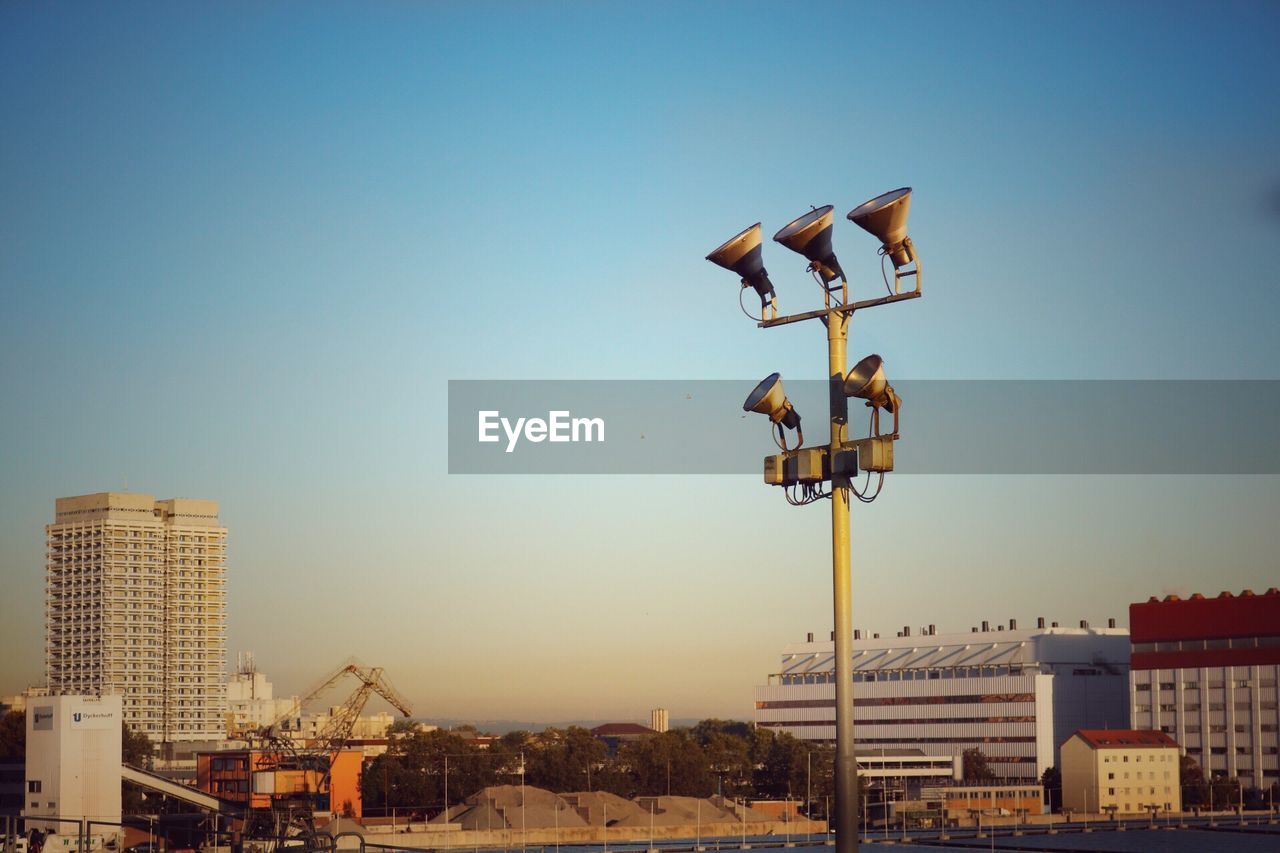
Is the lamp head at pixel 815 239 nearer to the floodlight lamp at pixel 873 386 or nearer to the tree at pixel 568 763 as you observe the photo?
the floodlight lamp at pixel 873 386

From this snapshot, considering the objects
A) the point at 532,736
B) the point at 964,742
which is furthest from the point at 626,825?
the point at 532,736

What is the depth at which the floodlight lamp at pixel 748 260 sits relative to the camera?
50.5 ft

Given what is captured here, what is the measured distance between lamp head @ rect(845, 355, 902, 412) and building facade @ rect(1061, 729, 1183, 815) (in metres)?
121

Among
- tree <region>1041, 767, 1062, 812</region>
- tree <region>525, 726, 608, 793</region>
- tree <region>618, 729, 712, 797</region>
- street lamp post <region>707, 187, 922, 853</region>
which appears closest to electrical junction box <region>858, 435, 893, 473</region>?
street lamp post <region>707, 187, 922, 853</region>

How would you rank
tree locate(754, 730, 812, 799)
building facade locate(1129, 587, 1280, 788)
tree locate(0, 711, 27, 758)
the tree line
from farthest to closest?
tree locate(754, 730, 812, 799) → tree locate(0, 711, 27, 758) → building facade locate(1129, 587, 1280, 788) → the tree line

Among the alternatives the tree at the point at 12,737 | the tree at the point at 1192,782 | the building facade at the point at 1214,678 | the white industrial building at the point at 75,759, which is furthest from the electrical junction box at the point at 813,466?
the tree at the point at 1192,782

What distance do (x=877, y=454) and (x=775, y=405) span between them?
126 cm

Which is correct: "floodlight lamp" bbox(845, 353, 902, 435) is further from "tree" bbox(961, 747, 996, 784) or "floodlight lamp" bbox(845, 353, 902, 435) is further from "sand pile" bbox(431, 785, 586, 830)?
"tree" bbox(961, 747, 996, 784)

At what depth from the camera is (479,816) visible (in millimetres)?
115875

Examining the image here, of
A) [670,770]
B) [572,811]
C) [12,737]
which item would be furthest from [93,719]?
[670,770]

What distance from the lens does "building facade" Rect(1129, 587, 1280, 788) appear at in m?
125

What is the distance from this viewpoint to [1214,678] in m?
128

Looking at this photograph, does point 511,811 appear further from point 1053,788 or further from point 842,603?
point 842,603

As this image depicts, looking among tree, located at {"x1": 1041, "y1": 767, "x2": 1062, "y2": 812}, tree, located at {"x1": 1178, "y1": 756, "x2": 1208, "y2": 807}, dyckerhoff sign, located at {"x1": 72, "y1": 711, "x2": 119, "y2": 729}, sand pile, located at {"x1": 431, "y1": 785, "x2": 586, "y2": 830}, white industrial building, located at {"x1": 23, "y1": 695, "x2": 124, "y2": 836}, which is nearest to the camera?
white industrial building, located at {"x1": 23, "y1": 695, "x2": 124, "y2": 836}
